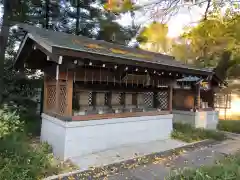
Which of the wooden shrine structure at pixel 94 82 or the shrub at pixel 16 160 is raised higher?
the wooden shrine structure at pixel 94 82

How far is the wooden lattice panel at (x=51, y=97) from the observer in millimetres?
6623

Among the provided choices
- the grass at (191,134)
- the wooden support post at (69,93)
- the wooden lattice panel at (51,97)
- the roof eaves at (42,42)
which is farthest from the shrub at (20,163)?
the grass at (191,134)

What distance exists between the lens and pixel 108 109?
23.3 ft

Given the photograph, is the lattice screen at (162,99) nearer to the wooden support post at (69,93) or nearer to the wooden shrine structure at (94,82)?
the wooden shrine structure at (94,82)

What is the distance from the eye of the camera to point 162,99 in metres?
8.88

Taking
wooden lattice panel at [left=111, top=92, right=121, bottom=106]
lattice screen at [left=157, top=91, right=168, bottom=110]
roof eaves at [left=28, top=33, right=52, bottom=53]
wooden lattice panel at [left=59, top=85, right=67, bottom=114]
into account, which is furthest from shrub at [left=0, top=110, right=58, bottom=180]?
lattice screen at [left=157, top=91, right=168, bottom=110]

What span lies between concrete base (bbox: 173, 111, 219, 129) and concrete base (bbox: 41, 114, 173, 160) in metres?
2.77

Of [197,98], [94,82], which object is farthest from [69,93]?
[197,98]

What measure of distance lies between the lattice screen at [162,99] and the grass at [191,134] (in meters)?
0.99

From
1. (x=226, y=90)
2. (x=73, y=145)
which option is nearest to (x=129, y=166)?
(x=73, y=145)

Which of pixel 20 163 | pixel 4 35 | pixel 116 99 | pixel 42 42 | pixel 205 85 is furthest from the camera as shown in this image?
pixel 205 85

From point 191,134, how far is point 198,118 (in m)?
1.96

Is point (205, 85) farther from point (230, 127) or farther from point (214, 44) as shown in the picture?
point (214, 44)

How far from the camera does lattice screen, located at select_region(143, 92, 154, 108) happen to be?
876 centimetres
